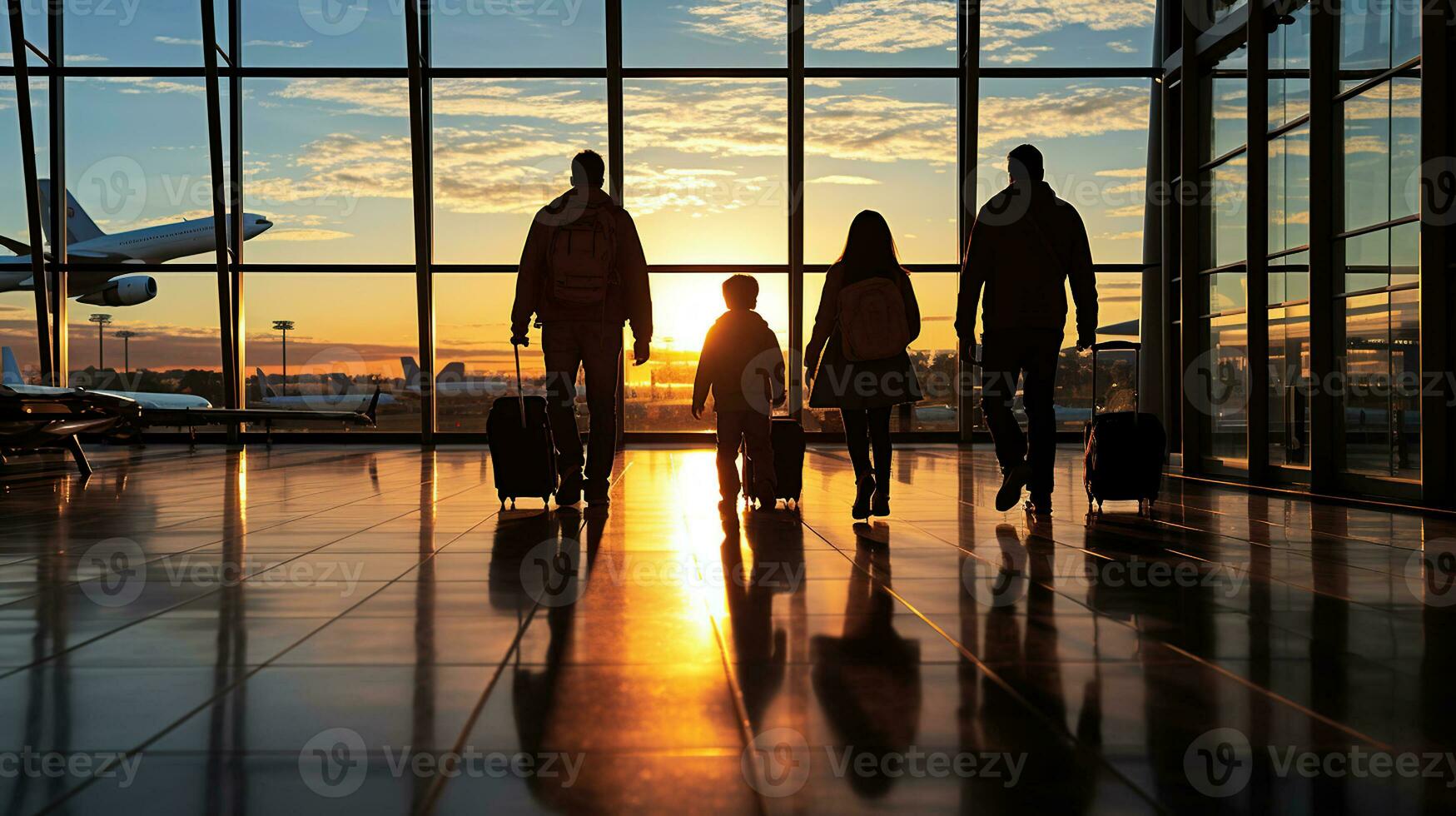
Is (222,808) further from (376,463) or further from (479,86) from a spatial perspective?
(479,86)

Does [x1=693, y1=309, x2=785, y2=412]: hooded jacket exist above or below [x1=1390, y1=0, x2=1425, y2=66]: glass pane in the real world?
below

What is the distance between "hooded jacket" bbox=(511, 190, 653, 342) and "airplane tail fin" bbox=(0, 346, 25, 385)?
1222cm

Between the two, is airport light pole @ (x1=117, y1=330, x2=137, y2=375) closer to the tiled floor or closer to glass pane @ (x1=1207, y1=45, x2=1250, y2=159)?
the tiled floor

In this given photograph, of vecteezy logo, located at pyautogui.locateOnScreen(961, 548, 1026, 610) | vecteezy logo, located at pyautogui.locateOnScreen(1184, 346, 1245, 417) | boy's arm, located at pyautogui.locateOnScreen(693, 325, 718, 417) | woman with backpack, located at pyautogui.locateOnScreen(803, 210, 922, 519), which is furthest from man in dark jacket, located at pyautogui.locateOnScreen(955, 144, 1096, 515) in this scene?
vecteezy logo, located at pyautogui.locateOnScreen(1184, 346, 1245, 417)

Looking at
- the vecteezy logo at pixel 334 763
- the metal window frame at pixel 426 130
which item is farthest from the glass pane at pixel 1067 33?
the vecteezy logo at pixel 334 763

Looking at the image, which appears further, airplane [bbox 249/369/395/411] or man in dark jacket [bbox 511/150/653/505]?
airplane [bbox 249/369/395/411]

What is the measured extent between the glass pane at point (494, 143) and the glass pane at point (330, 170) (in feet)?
1.69

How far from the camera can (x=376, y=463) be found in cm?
1121

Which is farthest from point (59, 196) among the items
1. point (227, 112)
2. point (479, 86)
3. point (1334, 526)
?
point (1334, 526)

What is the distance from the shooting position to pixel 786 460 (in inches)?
251

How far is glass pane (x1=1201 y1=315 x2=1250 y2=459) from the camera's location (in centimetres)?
940

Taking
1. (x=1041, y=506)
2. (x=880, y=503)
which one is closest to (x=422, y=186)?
(x=880, y=503)

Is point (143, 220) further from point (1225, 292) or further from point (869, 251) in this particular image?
point (1225, 292)

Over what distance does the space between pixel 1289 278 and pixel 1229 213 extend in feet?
4.78
